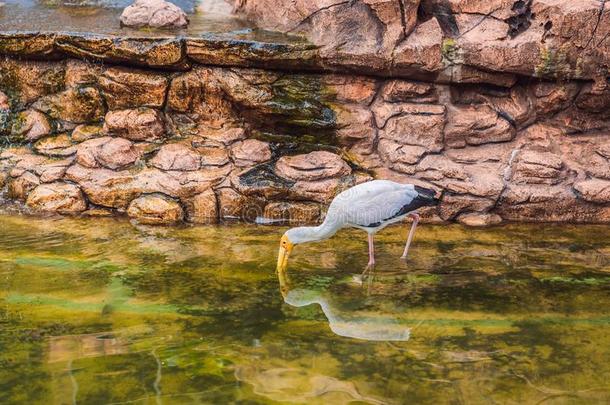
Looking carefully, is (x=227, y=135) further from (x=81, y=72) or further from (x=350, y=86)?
(x=81, y=72)

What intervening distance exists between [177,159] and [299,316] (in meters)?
2.98

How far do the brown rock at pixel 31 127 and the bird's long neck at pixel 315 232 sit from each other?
11.3 feet

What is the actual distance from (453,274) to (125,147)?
3.62m

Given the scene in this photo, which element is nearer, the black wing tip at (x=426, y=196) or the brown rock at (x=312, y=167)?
the black wing tip at (x=426, y=196)

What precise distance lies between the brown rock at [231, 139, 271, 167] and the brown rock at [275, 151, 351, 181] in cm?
19

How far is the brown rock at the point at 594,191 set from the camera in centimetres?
759

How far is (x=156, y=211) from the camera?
748 cm

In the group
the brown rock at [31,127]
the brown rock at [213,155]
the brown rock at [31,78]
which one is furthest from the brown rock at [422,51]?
the brown rock at [31,127]

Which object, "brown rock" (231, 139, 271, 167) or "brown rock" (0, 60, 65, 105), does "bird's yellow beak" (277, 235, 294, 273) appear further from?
"brown rock" (0, 60, 65, 105)

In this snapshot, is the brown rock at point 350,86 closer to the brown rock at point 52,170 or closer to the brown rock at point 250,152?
the brown rock at point 250,152

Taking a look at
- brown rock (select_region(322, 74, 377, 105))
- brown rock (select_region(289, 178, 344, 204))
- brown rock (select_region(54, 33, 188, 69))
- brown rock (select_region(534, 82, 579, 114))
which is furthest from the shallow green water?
brown rock (select_region(54, 33, 188, 69))

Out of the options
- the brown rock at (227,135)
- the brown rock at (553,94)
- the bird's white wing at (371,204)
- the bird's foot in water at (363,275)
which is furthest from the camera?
the brown rock at (227,135)

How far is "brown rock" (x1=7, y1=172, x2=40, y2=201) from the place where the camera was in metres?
7.79

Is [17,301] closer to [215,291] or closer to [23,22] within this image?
[215,291]
